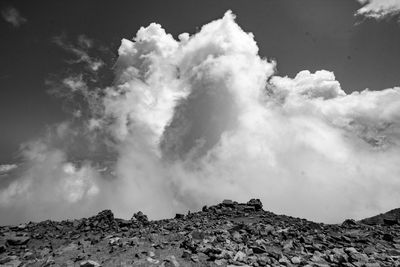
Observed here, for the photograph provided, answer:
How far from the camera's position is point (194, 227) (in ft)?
86.3

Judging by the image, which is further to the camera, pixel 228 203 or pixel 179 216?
pixel 228 203

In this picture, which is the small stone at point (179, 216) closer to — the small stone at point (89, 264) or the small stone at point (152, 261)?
the small stone at point (152, 261)

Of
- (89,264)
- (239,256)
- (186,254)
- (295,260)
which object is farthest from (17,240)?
(295,260)

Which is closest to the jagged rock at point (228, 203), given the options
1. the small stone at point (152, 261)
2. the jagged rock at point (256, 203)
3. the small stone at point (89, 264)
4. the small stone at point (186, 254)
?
the jagged rock at point (256, 203)

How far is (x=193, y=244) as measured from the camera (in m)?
20.5

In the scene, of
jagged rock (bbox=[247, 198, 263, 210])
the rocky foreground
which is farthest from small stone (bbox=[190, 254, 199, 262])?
jagged rock (bbox=[247, 198, 263, 210])

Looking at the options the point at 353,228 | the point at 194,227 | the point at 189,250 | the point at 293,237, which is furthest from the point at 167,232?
the point at 353,228

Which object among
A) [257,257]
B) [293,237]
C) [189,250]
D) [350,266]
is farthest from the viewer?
[293,237]

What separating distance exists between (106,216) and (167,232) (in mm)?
8905

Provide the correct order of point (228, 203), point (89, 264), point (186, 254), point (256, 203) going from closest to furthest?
point (89, 264) < point (186, 254) < point (228, 203) < point (256, 203)

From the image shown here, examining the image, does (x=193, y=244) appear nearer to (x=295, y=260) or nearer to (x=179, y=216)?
(x=295, y=260)

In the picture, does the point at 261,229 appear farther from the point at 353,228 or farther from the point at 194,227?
the point at 353,228

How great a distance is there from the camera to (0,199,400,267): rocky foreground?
18.3m

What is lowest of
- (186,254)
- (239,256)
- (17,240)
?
(239,256)
